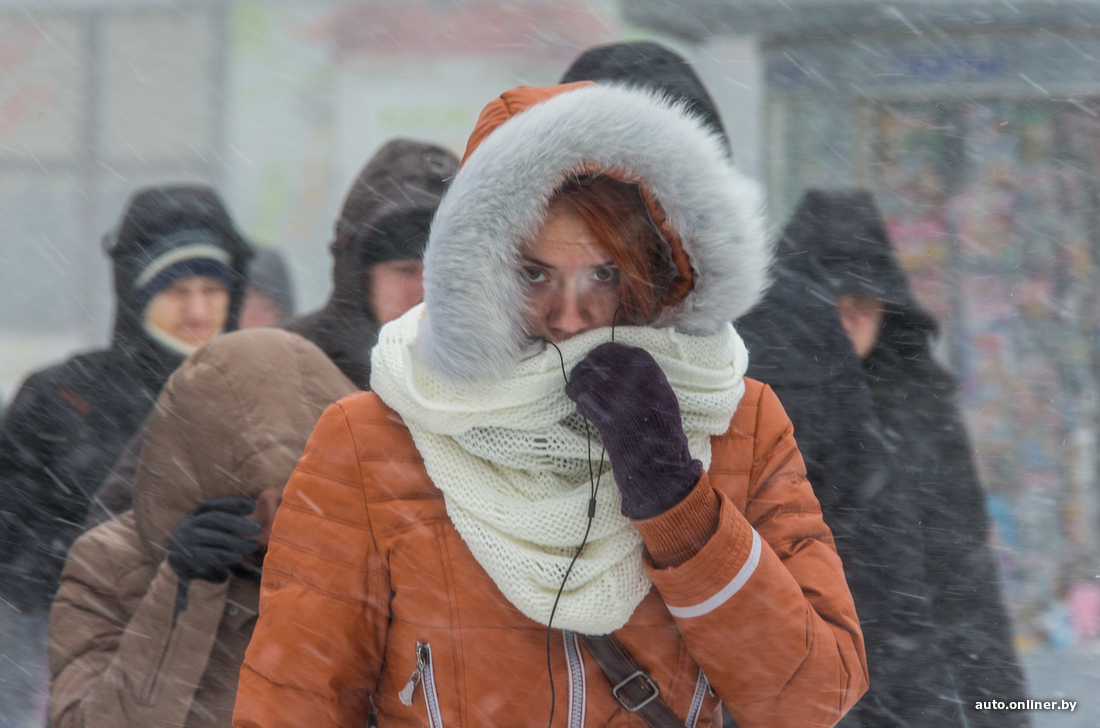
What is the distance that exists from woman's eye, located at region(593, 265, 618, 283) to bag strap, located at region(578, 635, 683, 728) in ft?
1.75

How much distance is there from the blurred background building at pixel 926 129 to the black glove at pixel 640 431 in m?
3.43

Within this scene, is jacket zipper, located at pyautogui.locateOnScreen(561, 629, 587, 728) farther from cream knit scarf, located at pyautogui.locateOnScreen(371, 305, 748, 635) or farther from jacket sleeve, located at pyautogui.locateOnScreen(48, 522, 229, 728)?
jacket sleeve, located at pyautogui.locateOnScreen(48, 522, 229, 728)

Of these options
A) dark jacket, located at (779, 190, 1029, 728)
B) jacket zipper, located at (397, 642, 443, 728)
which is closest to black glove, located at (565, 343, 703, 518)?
jacket zipper, located at (397, 642, 443, 728)

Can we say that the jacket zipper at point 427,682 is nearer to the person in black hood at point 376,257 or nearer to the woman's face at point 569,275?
the woman's face at point 569,275

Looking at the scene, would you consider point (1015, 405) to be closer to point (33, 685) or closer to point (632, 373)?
point (632, 373)

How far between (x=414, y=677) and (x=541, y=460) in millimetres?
360

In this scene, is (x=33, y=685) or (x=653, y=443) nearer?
(x=653, y=443)

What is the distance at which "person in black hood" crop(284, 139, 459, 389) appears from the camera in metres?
2.40

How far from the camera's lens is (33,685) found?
3.25m

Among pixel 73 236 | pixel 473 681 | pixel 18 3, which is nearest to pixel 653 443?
pixel 473 681

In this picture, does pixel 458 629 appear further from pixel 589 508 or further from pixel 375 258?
pixel 375 258

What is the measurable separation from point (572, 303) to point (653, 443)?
0.29 metres

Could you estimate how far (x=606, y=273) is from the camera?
4.82ft

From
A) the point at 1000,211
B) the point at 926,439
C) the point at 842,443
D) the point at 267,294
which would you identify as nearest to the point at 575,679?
the point at 842,443
